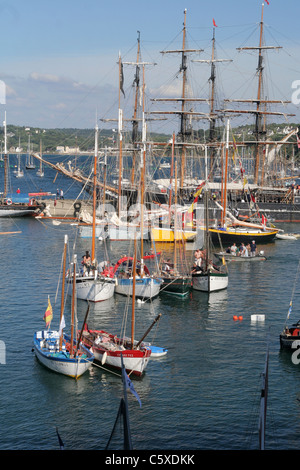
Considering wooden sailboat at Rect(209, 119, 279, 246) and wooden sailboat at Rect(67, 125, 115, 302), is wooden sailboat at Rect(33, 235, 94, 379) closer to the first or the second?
wooden sailboat at Rect(67, 125, 115, 302)

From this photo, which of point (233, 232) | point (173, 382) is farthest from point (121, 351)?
point (233, 232)

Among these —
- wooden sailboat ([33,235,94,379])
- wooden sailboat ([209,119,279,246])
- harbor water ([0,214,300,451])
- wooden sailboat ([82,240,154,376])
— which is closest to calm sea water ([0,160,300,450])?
harbor water ([0,214,300,451])

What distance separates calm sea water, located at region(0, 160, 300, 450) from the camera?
104ft

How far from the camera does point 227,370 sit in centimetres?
4016

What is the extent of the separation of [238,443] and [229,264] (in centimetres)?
4356

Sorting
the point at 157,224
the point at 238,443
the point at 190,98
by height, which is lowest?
the point at 238,443

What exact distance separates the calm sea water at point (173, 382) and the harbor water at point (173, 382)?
0.06 metres

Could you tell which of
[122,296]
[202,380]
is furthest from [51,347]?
[122,296]

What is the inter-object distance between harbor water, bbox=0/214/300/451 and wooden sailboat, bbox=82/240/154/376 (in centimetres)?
71

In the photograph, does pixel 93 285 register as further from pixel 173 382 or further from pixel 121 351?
pixel 173 382

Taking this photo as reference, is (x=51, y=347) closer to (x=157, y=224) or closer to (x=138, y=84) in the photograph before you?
(x=157, y=224)

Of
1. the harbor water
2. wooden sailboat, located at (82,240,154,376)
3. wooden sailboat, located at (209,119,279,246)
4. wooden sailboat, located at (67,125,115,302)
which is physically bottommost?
the harbor water

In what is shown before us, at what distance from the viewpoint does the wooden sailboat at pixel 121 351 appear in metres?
38.6

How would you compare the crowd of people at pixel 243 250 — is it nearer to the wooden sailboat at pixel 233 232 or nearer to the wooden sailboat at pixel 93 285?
the wooden sailboat at pixel 233 232
